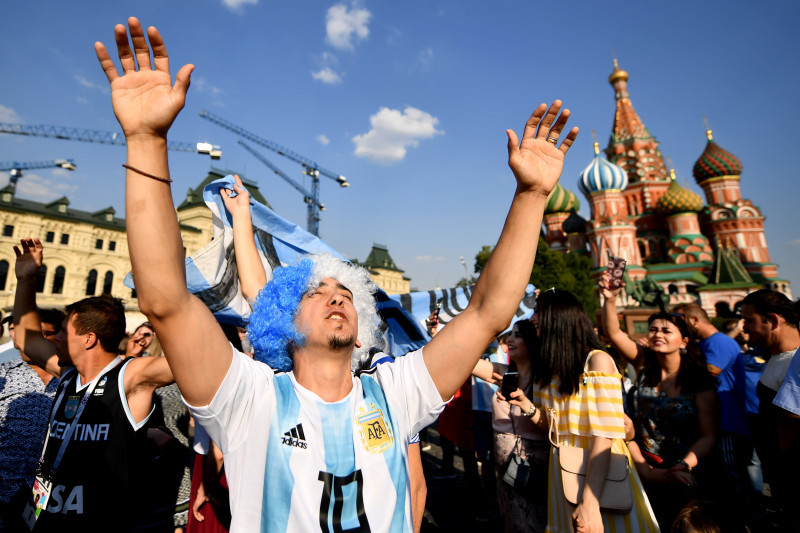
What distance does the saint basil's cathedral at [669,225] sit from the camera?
Answer: 3831 centimetres

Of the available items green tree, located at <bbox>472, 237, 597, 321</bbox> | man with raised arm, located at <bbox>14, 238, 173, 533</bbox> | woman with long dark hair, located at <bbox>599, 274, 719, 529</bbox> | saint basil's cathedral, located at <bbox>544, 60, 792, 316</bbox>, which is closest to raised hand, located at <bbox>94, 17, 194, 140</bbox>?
man with raised arm, located at <bbox>14, 238, 173, 533</bbox>

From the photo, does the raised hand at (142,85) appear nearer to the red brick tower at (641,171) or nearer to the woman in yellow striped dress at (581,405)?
the woman in yellow striped dress at (581,405)

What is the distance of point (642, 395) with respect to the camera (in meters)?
3.71

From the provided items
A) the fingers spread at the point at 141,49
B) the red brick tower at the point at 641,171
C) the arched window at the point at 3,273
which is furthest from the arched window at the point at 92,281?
the red brick tower at the point at 641,171

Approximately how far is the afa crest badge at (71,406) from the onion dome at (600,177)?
48702mm

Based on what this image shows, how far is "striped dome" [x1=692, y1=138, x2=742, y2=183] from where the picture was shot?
43812 mm

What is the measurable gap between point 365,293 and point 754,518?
3634 millimetres

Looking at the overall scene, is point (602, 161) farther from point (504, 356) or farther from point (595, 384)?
point (595, 384)

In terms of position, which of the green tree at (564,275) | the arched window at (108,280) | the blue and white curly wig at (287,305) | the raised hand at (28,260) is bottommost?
the blue and white curly wig at (287,305)

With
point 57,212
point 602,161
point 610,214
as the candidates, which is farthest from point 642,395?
point 57,212

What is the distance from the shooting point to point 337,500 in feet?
5.14

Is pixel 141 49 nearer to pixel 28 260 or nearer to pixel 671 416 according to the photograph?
pixel 28 260

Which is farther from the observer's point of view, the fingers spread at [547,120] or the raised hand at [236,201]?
the raised hand at [236,201]

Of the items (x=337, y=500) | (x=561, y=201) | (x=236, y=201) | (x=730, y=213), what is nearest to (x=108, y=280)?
(x=236, y=201)
